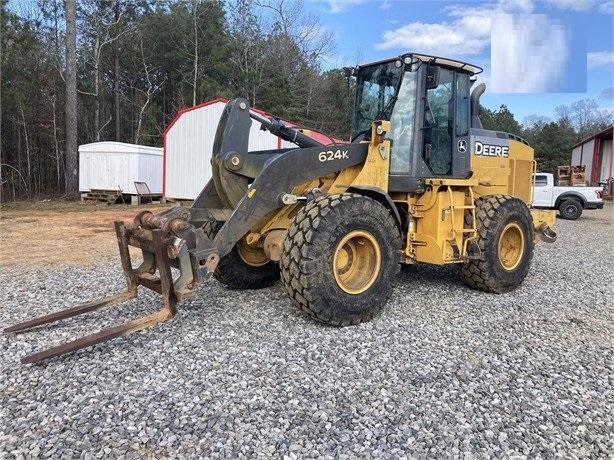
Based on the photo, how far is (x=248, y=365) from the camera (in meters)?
3.74

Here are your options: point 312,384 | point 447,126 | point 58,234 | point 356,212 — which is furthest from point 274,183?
point 58,234

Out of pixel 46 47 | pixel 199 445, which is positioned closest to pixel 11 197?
pixel 46 47

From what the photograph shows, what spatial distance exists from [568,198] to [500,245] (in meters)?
14.8

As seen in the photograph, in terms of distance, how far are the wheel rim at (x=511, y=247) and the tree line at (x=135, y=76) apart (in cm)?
2190

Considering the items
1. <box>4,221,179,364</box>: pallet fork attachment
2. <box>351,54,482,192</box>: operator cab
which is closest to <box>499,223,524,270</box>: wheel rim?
<box>351,54,482,192</box>: operator cab

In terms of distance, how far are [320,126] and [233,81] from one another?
19.9 ft

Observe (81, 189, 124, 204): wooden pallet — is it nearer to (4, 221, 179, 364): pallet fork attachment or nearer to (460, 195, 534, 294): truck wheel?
(4, 221, 179, 364): pallet fork attachment

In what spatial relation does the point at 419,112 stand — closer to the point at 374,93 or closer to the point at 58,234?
the point at 374,93

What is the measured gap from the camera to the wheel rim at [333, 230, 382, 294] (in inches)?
184

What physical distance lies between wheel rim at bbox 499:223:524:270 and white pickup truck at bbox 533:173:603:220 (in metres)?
13.6

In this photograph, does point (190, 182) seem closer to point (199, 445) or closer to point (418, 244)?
point (418, 244)

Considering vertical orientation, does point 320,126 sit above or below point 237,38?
below

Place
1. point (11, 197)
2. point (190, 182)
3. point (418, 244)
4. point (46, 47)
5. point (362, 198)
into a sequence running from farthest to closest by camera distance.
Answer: point (46, 47)
point (11, 197)
point (190, 182)
point (418, 244)
point (362, 198)

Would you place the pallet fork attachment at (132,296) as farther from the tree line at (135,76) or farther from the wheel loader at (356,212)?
the tree line at (135,76)
